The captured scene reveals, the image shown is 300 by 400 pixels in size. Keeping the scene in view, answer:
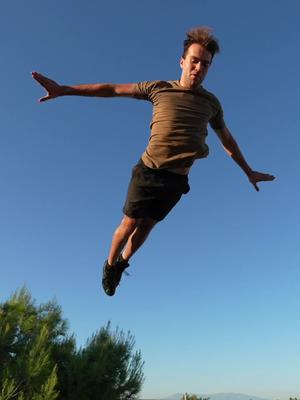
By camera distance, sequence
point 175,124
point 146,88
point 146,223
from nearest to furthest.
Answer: point 175,124
point 146,88
point 146,223

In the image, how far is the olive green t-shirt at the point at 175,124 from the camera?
4.02 meters

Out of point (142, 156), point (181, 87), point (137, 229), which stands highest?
point (181, 87)

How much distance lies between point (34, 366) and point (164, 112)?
17.8m

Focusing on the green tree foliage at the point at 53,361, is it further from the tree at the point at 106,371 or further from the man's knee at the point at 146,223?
the man's knee at the point at 146,223

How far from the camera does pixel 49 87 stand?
3.74m

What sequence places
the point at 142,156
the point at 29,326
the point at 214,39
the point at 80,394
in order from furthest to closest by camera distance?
→ the point at 29,326
the point at 80,394
the point at 142,156
the point at 214,39

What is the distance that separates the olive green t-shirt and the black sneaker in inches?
40.7

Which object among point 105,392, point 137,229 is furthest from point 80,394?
point 137,229

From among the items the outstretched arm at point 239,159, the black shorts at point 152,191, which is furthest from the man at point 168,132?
the outstretched arm at point 239,159

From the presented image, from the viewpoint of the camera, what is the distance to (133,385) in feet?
75.9

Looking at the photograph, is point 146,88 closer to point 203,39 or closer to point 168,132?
point 168,132

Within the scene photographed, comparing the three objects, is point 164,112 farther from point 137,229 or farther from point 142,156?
Answer: point 137,229

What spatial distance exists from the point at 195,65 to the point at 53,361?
20.6m

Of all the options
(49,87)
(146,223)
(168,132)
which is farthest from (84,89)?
(146,223)
